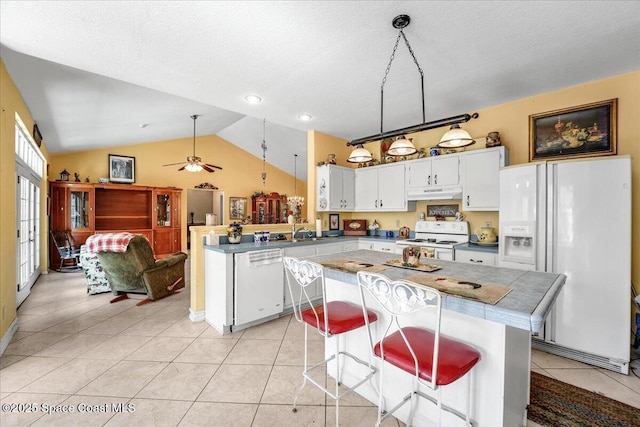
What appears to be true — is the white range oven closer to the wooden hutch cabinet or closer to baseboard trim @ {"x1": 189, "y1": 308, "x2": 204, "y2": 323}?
baseboard trim @ {"x1": 189, "y1": 308, "x2": 204, "y2": 323}

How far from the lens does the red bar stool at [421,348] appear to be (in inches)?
46.3

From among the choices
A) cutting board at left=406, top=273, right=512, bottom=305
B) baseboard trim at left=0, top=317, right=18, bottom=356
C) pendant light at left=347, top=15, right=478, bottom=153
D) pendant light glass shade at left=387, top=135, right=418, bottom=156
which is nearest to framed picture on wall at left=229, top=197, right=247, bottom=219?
baseboard trim at left=0, top=317, right=18, bottom=356

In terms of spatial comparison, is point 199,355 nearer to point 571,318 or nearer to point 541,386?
point 541,386

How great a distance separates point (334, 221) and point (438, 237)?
5.65 ft

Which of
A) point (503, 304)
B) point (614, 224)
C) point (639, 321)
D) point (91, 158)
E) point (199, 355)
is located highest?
point (91, 158)

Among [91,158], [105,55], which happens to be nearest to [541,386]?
[105,55]

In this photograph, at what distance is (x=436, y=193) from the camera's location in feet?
12.4

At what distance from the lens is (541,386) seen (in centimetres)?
210

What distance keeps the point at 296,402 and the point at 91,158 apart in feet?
24.8

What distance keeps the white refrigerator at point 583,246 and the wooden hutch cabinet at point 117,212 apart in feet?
25.2

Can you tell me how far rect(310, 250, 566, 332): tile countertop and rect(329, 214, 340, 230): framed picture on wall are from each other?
2.53 m

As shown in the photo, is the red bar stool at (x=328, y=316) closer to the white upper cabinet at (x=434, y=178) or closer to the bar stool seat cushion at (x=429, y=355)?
the bar stool seat cushion at (x=429, y=355)

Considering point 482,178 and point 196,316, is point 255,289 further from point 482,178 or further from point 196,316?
point 482,178

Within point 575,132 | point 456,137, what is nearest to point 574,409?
point 456,137
